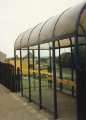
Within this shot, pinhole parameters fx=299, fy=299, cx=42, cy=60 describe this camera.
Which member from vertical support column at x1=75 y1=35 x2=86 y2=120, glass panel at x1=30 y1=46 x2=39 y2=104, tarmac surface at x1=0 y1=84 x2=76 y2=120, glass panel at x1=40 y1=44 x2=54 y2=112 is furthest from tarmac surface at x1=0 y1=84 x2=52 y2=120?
vertical support column at x1=75 y1=35 x2=86 y2=120

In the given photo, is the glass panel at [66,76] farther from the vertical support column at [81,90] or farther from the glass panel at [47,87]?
the vertical support column at [81,90]

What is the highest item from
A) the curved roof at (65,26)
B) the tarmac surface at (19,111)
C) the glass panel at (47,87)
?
the curved roof at (65,26)

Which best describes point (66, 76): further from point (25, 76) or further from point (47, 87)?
point (25, 76)

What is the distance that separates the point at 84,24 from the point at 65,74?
159 inches

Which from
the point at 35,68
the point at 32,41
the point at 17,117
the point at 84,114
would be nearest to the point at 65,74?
the point at 35,68

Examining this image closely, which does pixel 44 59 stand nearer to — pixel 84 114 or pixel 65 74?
pixel 65 74

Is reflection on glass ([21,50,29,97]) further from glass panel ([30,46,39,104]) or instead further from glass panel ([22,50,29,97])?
glass panel ([30,46,39,104])

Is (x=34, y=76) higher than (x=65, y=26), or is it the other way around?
(x=65, y=26)

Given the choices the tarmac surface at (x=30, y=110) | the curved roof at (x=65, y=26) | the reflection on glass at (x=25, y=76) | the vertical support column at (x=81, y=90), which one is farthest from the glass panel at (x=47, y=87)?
the vertical support column at (x=81, y=90)

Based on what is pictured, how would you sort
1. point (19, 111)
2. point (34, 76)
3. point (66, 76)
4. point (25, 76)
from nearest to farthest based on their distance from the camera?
point (19, 111)
point (34, 76)
point (66, 76)
point (25, 76)

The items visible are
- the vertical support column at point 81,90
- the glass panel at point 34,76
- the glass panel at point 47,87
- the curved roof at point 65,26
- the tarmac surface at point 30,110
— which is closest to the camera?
the vertical support column at point 81,90

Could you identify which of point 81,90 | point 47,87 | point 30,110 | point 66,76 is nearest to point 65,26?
point 81,90

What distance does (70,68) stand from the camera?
11828mm

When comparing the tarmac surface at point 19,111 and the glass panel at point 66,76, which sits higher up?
the glass panel at point 66,76
